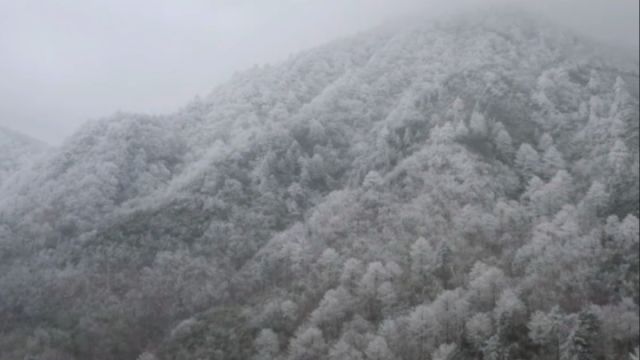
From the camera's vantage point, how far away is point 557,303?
183m

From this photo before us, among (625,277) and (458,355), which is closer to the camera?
(458,355)

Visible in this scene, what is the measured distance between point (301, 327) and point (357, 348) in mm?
20318

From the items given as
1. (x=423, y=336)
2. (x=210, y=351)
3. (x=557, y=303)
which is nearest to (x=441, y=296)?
(x=423, y=336)

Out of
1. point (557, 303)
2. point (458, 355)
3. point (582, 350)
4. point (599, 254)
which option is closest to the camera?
point (582, 350)

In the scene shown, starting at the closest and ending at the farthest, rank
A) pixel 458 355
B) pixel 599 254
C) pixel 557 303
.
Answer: pixel 458 355 < pixel 557 303 < pixel 599 254

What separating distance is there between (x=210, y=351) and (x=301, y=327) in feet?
79.8

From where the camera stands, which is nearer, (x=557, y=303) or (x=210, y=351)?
(x=557, y=303)

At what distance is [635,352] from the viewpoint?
524 ft

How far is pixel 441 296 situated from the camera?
19025 centimetres

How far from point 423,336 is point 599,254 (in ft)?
174

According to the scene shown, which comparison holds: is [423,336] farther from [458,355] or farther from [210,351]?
[210,351]

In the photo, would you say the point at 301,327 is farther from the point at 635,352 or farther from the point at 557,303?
the point at 635,352

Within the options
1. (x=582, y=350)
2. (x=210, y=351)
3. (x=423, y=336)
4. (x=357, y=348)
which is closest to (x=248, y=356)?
(x=210, y=351)

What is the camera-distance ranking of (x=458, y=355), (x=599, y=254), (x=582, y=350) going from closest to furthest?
(x=582, y=350)
(x=458, y=355)
(x=599, y=254)
